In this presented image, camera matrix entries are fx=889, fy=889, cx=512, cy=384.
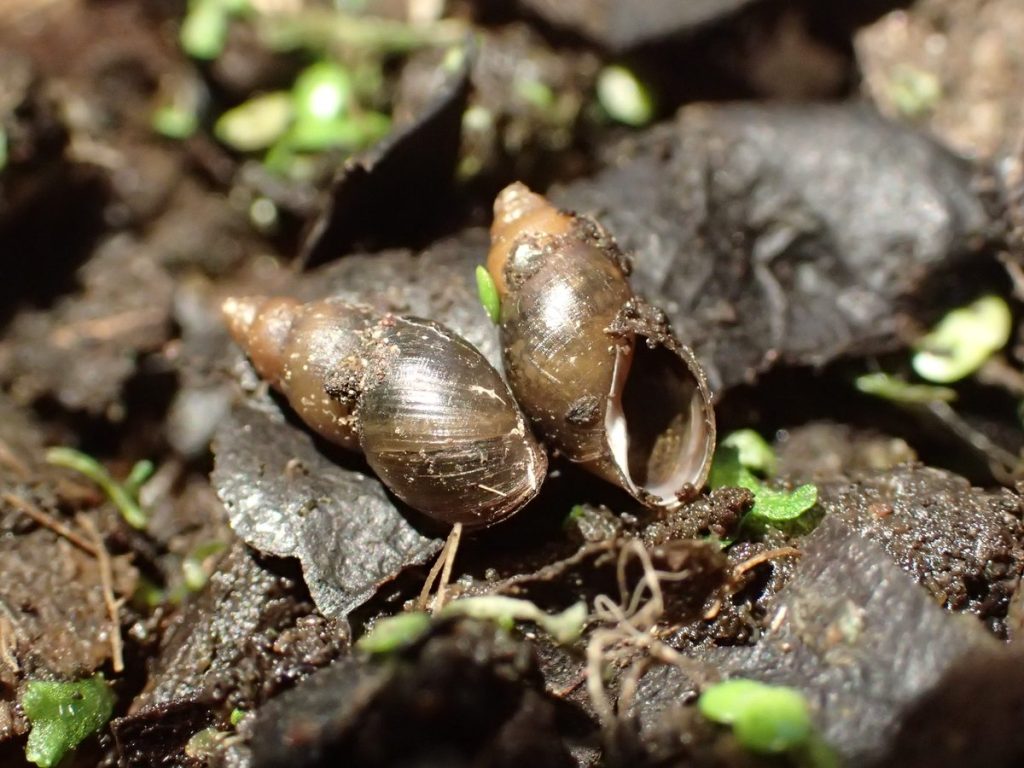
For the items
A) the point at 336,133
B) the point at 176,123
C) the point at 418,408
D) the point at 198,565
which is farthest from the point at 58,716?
the point at 176,123

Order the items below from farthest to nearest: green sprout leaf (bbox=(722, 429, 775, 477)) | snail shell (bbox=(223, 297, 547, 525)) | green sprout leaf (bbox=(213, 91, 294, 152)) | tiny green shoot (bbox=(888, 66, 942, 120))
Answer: green sprout leaf (bbox=(213, 91, 294, 152)) → tiny green shoot (bbox=(888, 66, 942, 120)) → green sprout leaf (bbox=(722, 429, 775, 477)) → snail shell (bbox=(223, 297, 547, 525))

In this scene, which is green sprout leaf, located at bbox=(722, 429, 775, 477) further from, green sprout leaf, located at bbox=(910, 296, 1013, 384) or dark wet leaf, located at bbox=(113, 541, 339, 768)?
dark wet leaf, located at bbox=(113, 541, 339, 768)

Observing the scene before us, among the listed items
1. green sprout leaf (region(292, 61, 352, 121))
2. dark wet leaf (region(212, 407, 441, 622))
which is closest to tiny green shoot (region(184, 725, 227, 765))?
dark wet leaf (region(212, 407, 441, 622))

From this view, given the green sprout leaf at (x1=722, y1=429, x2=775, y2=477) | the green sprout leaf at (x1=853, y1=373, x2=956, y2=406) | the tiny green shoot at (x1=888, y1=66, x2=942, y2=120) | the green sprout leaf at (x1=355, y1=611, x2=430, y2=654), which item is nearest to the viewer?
the green sprout leaf at (x1=355, y1=611, x2=430, y2=654)

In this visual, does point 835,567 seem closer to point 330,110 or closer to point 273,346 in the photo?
point 273,346

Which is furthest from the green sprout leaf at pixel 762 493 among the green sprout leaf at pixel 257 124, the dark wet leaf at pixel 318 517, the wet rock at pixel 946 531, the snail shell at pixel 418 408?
the green sprout leaf at pixel 257 124

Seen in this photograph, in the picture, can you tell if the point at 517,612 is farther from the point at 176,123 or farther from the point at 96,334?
the point at 176,123
